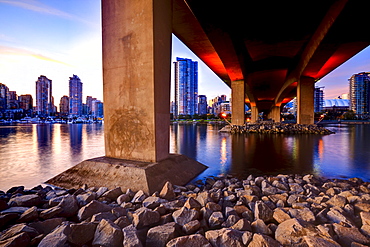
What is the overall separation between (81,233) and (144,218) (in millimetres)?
718

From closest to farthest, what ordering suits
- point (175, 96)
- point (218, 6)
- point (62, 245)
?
1. point (62, 245)
2. point (218, 6)
3. point (175, 96)

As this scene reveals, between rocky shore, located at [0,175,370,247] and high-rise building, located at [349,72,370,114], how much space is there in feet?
600

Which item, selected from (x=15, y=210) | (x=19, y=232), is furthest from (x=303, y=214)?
(x=15, y=210)

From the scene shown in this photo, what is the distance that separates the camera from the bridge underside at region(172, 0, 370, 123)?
10406 mm

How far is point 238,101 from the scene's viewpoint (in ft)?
83.9

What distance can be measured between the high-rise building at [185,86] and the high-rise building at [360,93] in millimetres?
121930

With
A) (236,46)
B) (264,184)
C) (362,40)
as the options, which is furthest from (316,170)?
(362,40)

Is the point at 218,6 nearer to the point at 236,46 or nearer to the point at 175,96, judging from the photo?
the point at 236,46

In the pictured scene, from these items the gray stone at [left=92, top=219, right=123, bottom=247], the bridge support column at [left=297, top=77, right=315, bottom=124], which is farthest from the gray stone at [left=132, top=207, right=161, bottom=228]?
the bridge support column at [left=297, top=77, right=315, bottom=124]

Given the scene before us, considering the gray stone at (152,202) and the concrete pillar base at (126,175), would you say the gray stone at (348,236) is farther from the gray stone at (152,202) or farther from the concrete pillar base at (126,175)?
the concrete pillar base at (126,175)

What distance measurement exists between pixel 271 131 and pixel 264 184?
783 inches

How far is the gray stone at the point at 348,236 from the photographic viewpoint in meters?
2.05

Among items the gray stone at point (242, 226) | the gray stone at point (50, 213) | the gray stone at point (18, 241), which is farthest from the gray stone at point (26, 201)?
the gray stone at point (242, 226)

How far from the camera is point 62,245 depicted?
6.04ft
